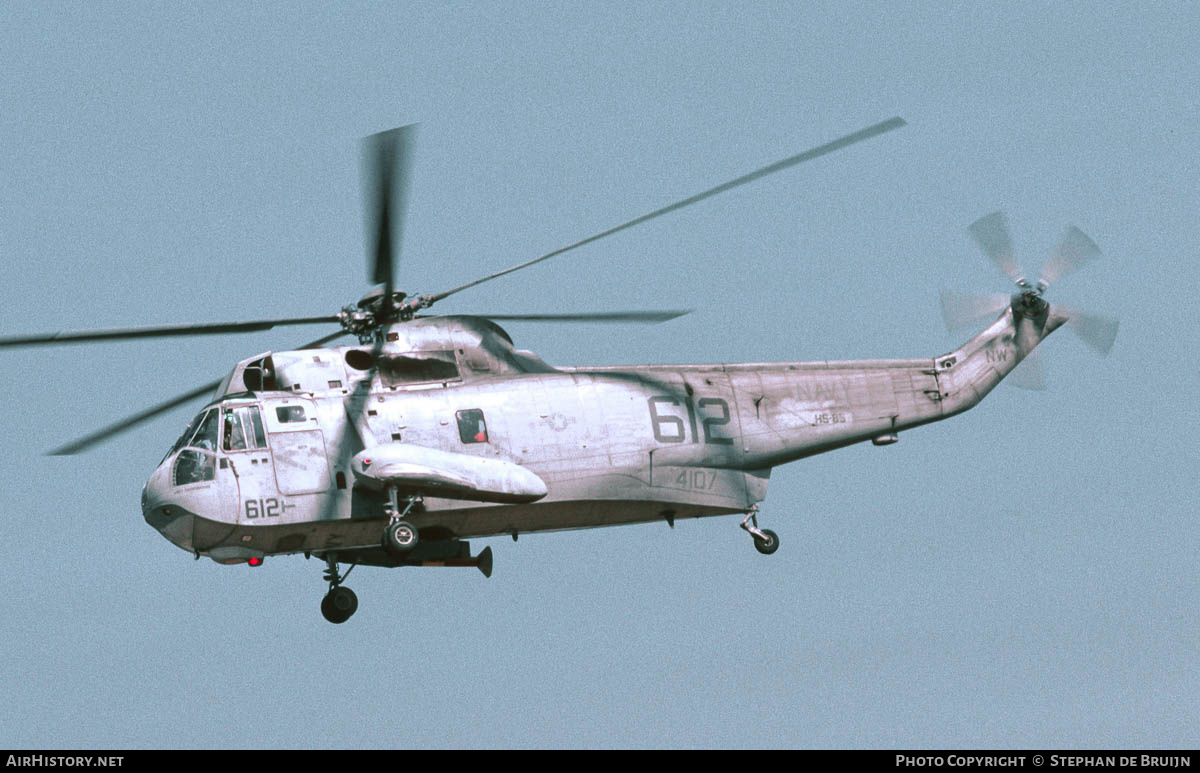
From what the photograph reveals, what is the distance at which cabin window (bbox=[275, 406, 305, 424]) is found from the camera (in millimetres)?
39062

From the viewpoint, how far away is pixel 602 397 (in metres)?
41.2

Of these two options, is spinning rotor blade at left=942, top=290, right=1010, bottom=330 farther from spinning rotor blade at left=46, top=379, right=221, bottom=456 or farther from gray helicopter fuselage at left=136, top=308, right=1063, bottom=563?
spinning rotor blade at left=46, top=379, right=221, bottom=456

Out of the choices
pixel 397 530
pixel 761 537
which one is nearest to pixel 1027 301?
pixel 761 537

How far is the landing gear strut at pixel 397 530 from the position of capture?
38.5 metres

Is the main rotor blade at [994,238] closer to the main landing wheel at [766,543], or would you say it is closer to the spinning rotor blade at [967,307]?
the spinning rotor blade at [967,307]

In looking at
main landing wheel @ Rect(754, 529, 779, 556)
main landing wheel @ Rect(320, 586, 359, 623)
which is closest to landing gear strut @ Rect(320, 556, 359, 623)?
main landing wheel @ Rect(320, 586, 359, 623)

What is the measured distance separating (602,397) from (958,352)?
920cm

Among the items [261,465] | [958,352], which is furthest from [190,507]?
[958,352]

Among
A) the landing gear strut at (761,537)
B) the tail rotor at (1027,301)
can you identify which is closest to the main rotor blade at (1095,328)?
the tail rotor at (1027,301)

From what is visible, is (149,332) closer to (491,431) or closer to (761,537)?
(491,431)

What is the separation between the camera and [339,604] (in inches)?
1608

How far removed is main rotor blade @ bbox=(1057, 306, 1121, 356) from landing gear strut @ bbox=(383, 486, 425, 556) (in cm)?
1715

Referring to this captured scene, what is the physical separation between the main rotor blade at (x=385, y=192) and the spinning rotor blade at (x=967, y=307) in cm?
1453

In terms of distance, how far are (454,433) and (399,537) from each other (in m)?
2.58
